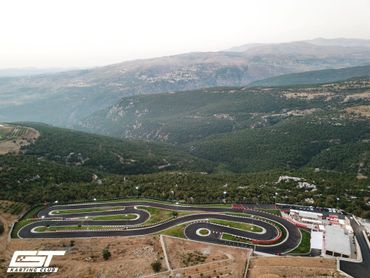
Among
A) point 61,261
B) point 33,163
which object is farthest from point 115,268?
point 33,163

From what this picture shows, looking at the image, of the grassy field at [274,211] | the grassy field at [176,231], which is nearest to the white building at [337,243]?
the grassy field at [274,211]

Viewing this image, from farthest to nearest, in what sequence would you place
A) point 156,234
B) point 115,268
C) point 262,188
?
point 262,188 < point 156,234 < point 115,268

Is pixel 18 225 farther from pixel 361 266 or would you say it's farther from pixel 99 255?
pixel 361 266

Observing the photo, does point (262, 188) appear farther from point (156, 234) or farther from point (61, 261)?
point (61, 261)

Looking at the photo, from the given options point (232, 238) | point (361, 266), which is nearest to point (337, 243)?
point (361, 266)

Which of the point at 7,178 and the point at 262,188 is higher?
the point at 7,178

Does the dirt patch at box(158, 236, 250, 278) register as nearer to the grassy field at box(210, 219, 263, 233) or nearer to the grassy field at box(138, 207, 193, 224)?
the grassy field at box(210, 219, 263, 233)
